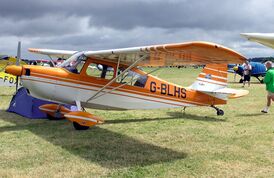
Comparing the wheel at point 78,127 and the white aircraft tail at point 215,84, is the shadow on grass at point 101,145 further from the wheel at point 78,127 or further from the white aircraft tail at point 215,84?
the white aircraft tail at point 215,84

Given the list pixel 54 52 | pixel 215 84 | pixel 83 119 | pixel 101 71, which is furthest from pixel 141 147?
pixel 54 52

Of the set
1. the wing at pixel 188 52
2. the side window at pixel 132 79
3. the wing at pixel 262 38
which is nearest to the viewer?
the wing at pixel 262 38

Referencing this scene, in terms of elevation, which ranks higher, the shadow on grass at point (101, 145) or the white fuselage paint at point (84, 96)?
the white fuselage paint at point (84, 96)

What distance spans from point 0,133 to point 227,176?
5.53 meters

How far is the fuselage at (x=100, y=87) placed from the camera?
8.09m

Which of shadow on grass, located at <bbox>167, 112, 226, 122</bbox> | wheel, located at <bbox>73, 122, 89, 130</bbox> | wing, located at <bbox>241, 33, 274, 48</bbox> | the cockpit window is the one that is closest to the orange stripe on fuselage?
the cockpit window

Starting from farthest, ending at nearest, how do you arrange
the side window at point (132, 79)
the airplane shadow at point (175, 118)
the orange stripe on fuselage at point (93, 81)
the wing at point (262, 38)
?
the airplane shadow at point (175, 118) < the side window at point (132, 79) < the orange stripe on fuselage at point (93, 81) < the wing at point (262, 38)

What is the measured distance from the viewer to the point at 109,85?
8758mm

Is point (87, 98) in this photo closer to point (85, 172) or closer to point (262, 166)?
point (85, 172)

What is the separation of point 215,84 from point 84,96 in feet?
14.7

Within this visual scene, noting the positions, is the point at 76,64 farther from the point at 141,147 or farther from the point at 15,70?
the point at 141,147

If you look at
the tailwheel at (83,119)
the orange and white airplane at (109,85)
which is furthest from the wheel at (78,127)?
the tailwheel at (83,119)

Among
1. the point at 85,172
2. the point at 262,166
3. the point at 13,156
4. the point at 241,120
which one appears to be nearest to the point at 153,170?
the point at 85,172

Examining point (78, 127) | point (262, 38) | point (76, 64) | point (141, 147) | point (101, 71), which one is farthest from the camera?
point (101, 71)
